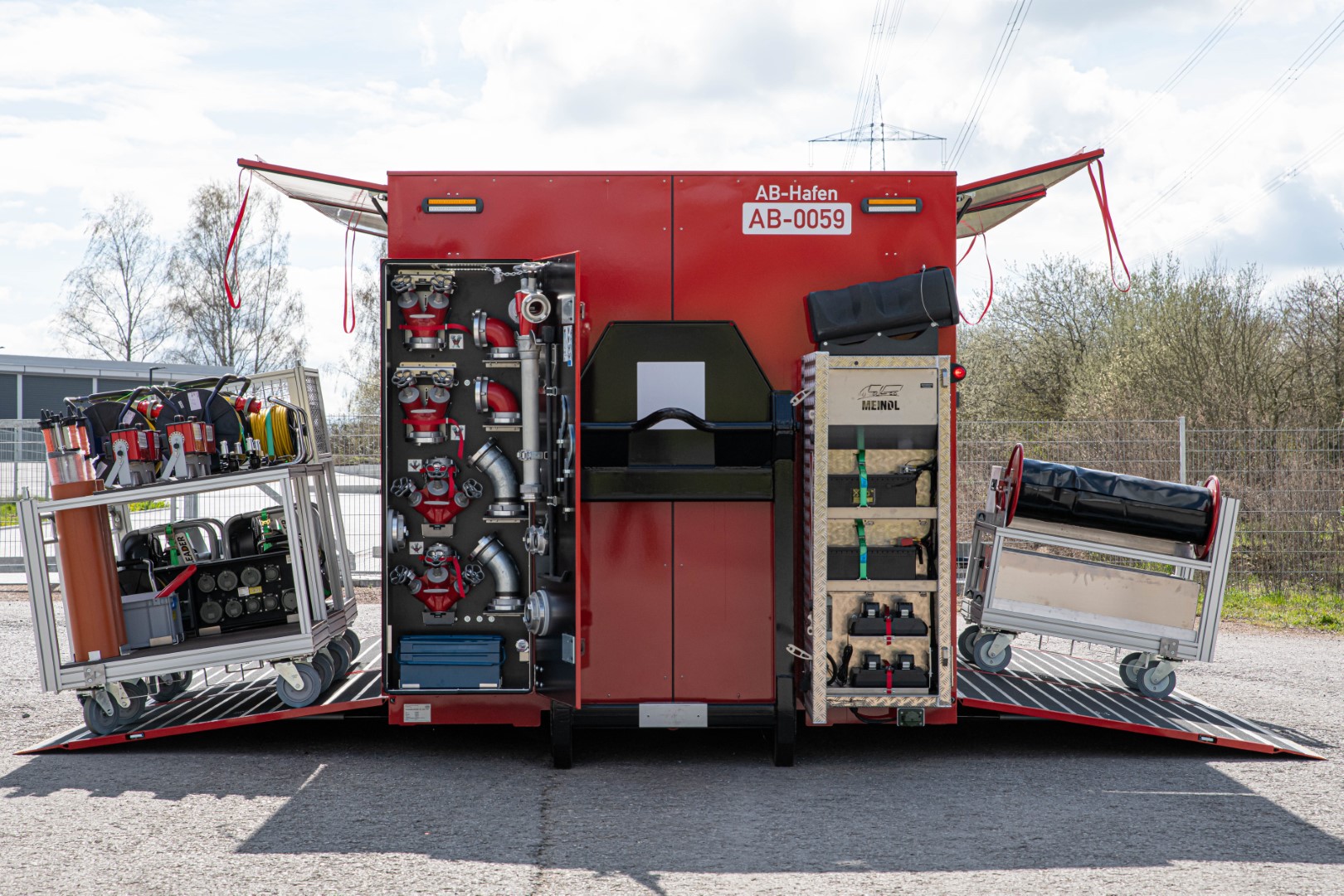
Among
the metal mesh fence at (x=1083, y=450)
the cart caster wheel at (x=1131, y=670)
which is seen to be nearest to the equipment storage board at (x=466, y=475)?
the cart caster wheel at (x=1131, y=670)

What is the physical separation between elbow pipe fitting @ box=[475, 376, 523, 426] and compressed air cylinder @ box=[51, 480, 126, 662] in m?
2.22

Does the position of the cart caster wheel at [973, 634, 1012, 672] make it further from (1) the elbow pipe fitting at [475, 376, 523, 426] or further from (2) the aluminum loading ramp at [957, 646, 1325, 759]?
(1) the elbow pipe fitting at [475, 376, 523, 426]

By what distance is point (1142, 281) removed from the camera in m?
18.3

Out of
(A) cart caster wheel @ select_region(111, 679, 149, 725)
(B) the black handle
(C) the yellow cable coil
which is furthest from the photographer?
(C) the yellow cable coil

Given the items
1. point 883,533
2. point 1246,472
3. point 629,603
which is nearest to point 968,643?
point 883,533

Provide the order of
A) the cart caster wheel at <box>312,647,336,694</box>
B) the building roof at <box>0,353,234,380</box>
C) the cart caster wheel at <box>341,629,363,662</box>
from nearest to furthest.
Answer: the cart caster wheel at <box>312,647,336,694</box> < the cart caster wheel at <box>341,629,363,662</box> < the building roof at <box>0,353,234,380</box>

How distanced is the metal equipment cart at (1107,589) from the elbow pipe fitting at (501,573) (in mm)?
2751

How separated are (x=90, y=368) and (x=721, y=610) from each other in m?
36.4

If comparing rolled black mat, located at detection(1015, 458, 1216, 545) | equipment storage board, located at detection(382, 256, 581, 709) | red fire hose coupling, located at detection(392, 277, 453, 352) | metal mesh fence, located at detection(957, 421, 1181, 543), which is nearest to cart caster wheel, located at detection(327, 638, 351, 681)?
equipment storage board, located at detection(382, 256, 581, 709)

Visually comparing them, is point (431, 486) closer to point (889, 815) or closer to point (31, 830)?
point (31, 830)

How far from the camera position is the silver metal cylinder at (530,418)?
562cm

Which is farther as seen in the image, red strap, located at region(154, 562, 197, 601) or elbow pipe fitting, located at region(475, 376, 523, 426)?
red strap, located at region(154, 562, 197, 601)

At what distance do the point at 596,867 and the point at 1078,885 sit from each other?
184 cm

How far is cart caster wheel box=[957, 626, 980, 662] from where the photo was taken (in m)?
6.61
